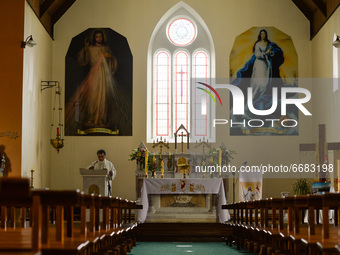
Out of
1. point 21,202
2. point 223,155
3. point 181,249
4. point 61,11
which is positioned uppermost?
point 61,11

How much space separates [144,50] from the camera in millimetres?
18594

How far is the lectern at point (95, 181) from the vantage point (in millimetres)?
13406

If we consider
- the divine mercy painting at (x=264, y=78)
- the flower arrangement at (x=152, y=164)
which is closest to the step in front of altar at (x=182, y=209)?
the flower arrangement at (x=152, y=164)

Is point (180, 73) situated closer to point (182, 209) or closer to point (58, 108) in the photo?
point (58, 108)

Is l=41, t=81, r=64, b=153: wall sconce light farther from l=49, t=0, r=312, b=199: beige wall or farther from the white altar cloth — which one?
the white altar cloth

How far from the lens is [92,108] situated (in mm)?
18156

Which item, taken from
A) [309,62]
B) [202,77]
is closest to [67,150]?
[202,77]

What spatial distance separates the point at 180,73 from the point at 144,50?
137 cm

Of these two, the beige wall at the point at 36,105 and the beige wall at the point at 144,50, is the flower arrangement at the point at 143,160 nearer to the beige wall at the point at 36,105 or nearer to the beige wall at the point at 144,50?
the beige wall at the point at 36,105

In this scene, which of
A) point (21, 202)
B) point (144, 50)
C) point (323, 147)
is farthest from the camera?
point (144, 50)

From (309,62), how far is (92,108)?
6.79m

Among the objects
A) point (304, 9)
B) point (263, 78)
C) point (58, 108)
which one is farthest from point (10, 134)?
point (304, 9)

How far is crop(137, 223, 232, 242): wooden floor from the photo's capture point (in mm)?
12844

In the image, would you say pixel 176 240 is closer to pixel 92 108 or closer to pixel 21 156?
pixel 21 156
